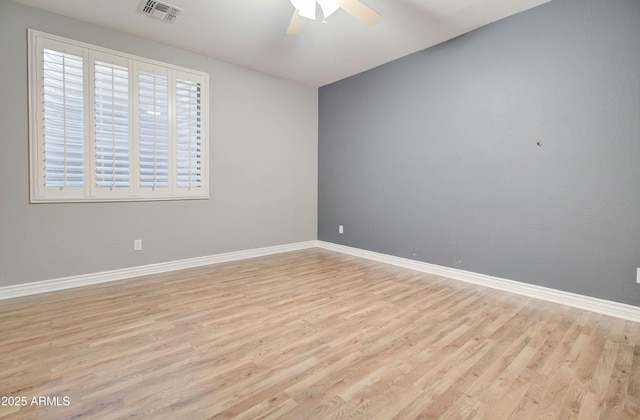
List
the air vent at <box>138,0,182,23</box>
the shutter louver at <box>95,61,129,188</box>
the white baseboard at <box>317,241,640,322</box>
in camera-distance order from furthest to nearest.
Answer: the shutter louver at <box>95,61,129,188</box>
the air vent at <box>138,0,182,23</box>
the white baseboard at <box>317,241,640,322</box>

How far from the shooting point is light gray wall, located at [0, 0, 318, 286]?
2.80m

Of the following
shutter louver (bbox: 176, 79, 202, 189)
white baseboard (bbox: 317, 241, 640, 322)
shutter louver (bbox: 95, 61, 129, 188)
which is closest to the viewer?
white baseboard (bbox: 317, 241, 640, 322)

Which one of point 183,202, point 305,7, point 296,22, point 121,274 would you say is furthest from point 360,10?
point 121,274

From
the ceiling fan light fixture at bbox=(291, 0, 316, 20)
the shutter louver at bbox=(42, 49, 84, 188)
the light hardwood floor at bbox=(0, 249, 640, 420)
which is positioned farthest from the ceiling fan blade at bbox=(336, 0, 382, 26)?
the shutter louver at bbox=(42, 49, 84, 188)

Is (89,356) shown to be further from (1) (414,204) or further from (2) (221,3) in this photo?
(1) (414,204)

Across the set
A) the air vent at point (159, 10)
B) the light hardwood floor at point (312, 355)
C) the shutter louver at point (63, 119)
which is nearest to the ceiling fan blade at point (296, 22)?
the air vent at point (159, 10)

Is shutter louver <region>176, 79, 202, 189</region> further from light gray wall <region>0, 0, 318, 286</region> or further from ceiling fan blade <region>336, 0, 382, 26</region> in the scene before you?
ceiling fan blade <region>336, 0, 382, 26</region>

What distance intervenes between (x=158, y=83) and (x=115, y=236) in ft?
5.89

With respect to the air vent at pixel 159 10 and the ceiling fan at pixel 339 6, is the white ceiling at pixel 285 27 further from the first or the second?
the ceiling fan at pixel 339 6

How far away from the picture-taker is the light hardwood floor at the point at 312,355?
1.46 metres

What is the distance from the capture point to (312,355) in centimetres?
188

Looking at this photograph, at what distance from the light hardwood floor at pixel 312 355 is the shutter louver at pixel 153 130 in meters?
1.28

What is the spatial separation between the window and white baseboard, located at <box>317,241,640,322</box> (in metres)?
2.75

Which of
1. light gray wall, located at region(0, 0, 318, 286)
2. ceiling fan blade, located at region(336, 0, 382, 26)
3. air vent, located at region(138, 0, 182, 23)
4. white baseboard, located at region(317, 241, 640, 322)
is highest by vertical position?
air vent, located at region(138, 0, 182, 23)
